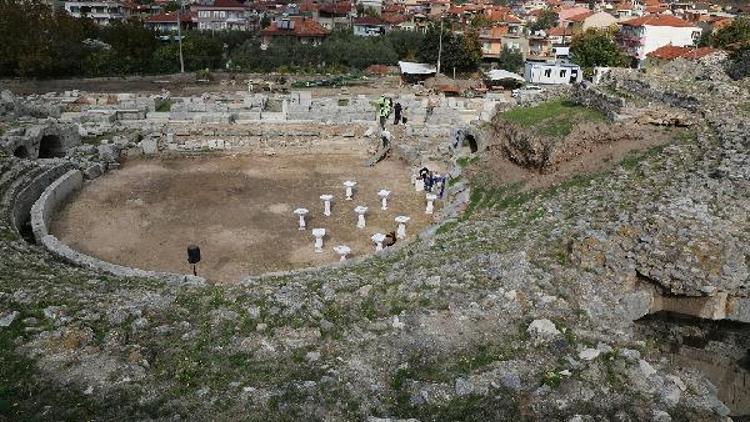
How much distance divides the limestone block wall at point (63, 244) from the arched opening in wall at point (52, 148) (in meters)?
5.16

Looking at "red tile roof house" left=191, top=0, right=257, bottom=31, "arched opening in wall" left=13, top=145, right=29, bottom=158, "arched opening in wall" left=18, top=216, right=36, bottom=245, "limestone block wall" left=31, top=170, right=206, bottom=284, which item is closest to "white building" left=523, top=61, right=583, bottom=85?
"arched opening in wall" left=13, top=145, right=29, bottom=158

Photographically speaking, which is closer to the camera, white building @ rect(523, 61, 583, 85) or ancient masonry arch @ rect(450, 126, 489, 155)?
ancient masonry arch @ rect(450, 126, 489, 155)

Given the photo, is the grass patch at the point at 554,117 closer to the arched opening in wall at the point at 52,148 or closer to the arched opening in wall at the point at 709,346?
the arched opening in wall at the point at 709,346

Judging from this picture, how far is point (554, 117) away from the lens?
23750 mm

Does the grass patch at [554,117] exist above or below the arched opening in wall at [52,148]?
above

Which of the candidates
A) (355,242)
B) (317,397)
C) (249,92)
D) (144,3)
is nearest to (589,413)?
(317,397)

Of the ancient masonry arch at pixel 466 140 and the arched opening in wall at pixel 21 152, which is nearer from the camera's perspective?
the arched opening in wall at pixel 21 152

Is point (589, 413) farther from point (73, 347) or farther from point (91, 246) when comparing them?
point (91, 246)

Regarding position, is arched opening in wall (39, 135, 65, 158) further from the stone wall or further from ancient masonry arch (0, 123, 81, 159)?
the stone wall

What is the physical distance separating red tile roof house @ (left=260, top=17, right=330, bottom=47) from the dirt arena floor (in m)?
45.9

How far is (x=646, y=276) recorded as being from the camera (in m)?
13.7

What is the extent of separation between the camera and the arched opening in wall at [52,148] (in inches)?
1198

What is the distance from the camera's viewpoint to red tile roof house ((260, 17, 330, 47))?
240 feet

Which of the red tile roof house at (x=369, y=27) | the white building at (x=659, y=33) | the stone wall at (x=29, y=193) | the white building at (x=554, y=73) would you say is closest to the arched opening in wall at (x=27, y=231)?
the stone wall at (x=29, y=193)
